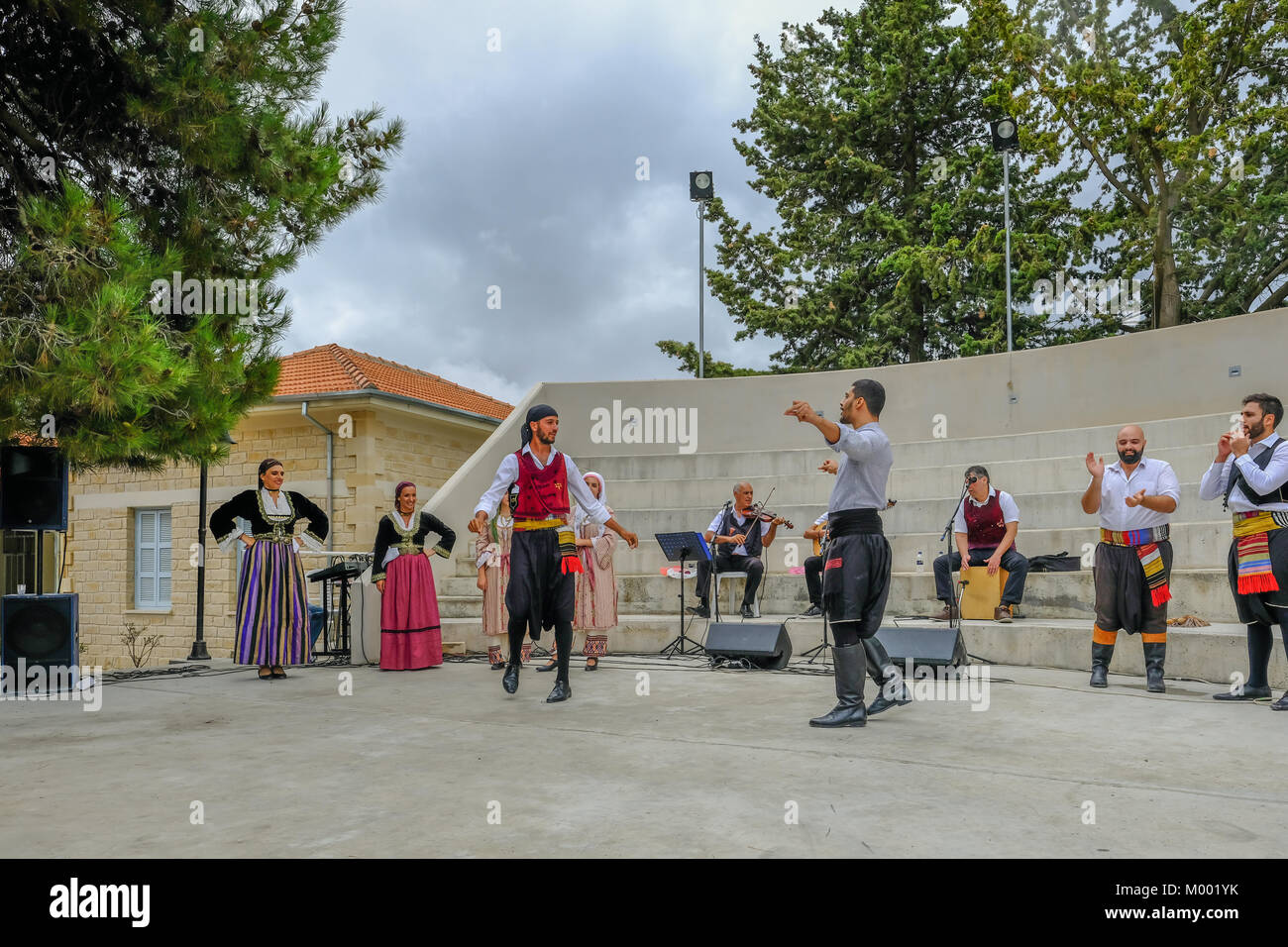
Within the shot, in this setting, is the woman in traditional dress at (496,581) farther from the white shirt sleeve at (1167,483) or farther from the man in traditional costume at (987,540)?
the white shirt sleeve at (1167,483)

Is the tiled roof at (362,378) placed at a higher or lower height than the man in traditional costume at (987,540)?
higher

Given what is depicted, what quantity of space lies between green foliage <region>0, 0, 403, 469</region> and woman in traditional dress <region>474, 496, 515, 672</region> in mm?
2230

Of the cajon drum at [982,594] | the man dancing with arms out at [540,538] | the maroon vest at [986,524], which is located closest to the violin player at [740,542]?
the maroon vest at [986,524]

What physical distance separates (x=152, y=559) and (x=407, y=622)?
41.3 feet

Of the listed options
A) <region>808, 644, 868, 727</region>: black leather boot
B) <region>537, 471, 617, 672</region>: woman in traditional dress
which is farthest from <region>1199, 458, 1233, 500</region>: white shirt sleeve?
<region>537, 471, 617, 672</region>: woman in traditional dress

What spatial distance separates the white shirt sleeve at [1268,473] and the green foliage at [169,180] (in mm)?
6274

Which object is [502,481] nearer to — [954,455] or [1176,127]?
[954,455]

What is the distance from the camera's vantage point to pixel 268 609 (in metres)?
7.80

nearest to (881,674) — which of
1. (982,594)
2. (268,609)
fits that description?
(982,594)

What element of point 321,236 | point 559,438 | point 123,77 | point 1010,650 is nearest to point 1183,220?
point 559,438

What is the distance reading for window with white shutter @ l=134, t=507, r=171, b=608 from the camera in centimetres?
1823

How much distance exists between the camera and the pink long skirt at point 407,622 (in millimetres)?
8242

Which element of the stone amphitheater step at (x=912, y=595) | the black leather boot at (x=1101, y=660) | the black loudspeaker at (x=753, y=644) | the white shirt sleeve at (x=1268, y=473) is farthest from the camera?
the black loudspeaker at (x=753, y=644)
